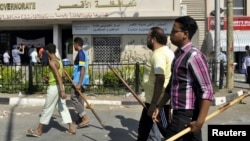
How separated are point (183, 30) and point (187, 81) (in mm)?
457

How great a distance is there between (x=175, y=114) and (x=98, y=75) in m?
8.77

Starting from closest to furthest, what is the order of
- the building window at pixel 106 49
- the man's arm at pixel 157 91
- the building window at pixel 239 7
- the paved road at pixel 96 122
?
the man's arm at pixel 157 91 → the paved road at pixel 96 122 → the building window at pixel 106 49 → the building window at pixel 239 7

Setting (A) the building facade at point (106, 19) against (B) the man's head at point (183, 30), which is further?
(A) the building facade at point (106, 19)

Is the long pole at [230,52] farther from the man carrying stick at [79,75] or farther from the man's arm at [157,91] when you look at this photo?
the man's arm at [157,91]

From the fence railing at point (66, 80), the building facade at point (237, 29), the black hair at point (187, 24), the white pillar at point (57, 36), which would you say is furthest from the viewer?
the building facade at point (237, 29)

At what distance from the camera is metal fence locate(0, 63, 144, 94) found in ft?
38.4

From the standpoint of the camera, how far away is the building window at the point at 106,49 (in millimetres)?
20891

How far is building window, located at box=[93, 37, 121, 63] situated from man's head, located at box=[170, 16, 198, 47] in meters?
17.3

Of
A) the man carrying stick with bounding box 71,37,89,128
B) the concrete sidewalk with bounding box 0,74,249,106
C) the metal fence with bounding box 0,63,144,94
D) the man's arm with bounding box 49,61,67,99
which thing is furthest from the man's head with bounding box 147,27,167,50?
the metal fence with bounding box 0,63,144,94

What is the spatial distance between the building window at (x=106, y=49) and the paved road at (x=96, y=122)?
10.9 metres

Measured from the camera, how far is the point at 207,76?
134 inches

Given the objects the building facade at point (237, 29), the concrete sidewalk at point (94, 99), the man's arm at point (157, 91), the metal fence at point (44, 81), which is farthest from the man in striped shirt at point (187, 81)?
the building facade at point (237, 29)

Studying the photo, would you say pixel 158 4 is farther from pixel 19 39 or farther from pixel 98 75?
pixel 19 39

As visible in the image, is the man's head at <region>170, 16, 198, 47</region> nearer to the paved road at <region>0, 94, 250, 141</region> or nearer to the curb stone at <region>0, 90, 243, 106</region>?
the paved road at <region>0, 94, 250, 141</region>
